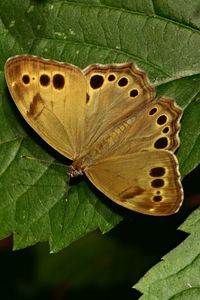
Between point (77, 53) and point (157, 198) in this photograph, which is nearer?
point (157, 198)

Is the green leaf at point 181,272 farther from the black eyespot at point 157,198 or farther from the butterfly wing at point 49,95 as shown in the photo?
the butterfly wing at point 49,95

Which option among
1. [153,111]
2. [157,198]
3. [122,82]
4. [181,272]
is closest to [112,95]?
[122,82]

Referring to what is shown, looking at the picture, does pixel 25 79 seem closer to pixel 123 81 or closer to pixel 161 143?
pixel 123 81

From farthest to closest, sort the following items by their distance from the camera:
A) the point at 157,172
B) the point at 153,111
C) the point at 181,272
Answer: the point at 153,111
the point at 157,172
the point at 181,272

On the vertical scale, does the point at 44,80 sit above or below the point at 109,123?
above

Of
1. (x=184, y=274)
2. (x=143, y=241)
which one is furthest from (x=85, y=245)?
(x=184, y=274)

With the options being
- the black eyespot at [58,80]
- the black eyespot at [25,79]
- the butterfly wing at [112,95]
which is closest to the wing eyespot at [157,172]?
the butterfly wing at [112,95]

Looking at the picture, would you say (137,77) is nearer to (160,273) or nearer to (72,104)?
(72,104)
